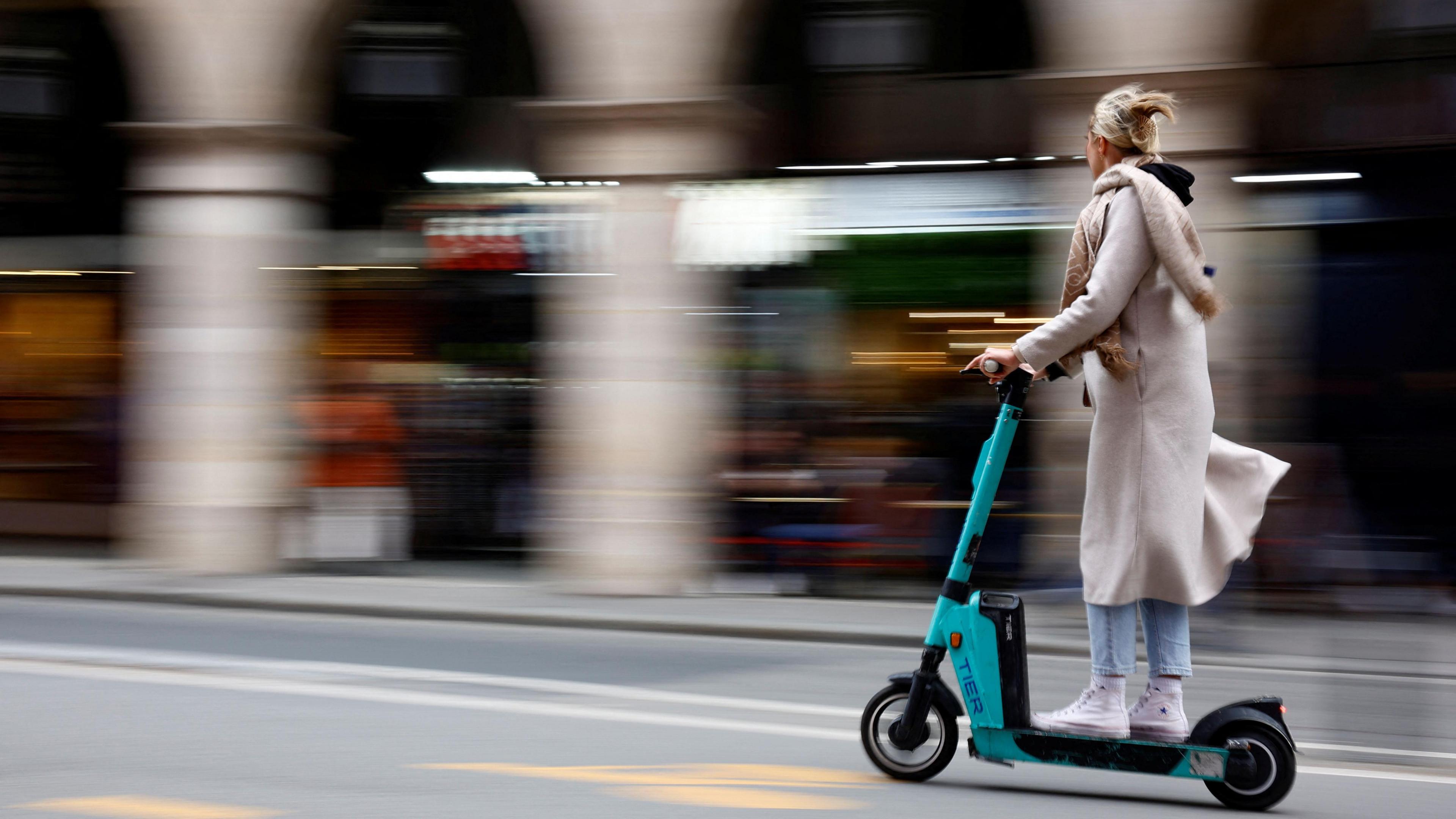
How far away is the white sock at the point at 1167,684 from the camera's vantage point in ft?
13.2

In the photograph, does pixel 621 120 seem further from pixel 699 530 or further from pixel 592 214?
pixel 699 530

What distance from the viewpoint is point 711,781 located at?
4418 mm

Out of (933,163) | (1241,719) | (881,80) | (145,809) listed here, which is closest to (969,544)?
(1241,719)

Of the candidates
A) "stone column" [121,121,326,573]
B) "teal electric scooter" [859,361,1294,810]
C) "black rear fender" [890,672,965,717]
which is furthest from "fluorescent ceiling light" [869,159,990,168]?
"black rear fender" [890,672,965,717]

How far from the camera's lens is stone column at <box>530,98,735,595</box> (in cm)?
1038

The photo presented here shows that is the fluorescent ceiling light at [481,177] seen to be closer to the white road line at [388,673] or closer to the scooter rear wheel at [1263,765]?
the white road line at [388,673]

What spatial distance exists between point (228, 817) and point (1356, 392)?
332 inches

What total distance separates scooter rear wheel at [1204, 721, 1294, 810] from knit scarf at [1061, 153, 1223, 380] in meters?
0.94

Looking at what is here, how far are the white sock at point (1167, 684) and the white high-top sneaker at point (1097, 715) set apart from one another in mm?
82

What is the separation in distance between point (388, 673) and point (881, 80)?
6.18 metres

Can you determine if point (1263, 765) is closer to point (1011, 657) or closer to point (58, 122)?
point (1011, 657)

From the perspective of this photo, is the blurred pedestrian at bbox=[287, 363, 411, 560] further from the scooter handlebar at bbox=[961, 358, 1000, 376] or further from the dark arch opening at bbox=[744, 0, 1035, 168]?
the scooter handlebar at bbox=[961, 358, 1000, 376]

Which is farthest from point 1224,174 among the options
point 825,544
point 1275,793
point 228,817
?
point 228,817

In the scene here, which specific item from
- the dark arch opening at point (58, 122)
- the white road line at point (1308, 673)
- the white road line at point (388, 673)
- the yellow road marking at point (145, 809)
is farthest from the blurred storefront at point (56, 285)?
the yellow road marking at point (145, 809)
